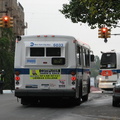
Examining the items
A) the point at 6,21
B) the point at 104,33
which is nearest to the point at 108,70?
the point at 104,33

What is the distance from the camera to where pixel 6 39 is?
65688 mm

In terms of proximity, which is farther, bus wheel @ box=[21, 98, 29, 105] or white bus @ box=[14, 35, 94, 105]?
bus wheel @ box=[21, 98, 29, 105]

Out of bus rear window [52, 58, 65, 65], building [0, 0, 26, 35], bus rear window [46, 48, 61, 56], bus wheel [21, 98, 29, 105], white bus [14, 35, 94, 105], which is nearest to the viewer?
white bus [14, 35, 94, 105]

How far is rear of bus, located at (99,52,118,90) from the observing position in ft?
114

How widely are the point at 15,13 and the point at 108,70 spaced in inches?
2195

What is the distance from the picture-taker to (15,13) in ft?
290

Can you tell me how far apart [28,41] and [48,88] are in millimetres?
2101

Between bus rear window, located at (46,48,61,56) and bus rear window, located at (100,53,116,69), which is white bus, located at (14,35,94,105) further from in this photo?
bus rear window, located at (100,53,116,69)

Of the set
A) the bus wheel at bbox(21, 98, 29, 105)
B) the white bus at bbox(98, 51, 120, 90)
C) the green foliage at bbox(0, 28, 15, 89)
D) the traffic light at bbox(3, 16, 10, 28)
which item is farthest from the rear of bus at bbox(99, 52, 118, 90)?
the green foliage at bbox(0, 28, 15, 89)

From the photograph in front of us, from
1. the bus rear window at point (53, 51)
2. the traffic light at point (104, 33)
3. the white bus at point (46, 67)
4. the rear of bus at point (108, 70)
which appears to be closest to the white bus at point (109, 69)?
the rear of bus at point (108, 70)

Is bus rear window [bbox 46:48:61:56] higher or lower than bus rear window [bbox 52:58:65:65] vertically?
higher

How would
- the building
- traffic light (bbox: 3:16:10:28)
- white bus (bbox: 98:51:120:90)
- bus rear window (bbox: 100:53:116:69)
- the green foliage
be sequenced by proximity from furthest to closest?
the building, the green foliage, bus rear window (bbox: 100:53:116:69), white bus (bbox: 98:51:120:90), traffic light (bbox: 3:16:10:28)

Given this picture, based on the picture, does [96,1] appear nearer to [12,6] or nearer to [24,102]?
[24,102]

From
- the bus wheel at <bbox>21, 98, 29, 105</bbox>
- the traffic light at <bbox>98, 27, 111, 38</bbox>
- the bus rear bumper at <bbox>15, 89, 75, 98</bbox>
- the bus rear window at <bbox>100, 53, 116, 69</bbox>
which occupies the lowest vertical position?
the bus wheel at <bbox>21, 98, 29, 105</bbox>
